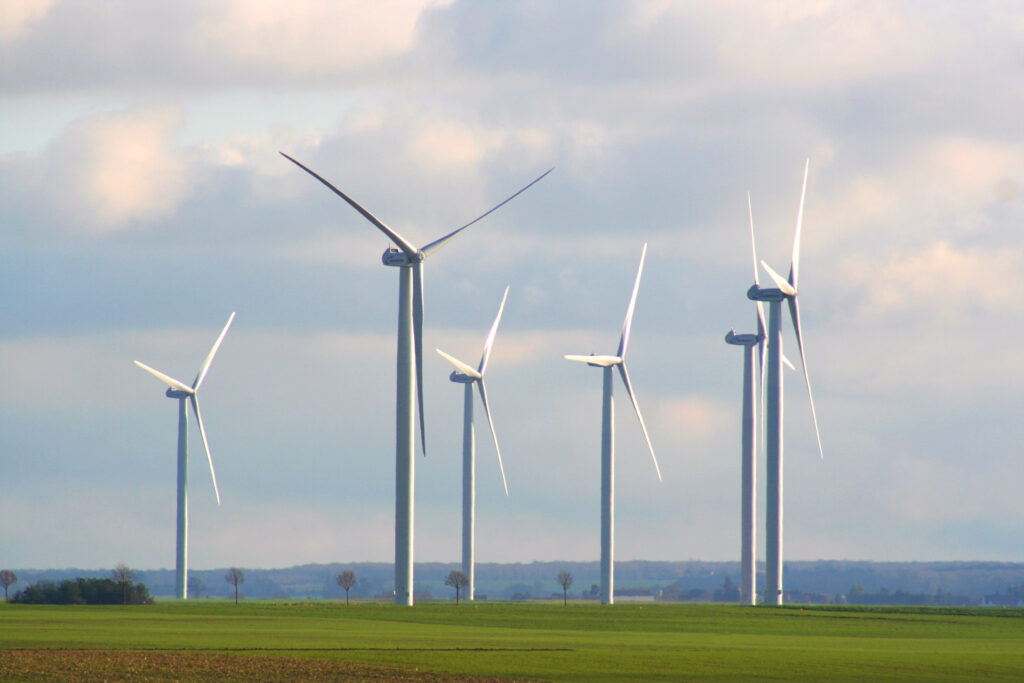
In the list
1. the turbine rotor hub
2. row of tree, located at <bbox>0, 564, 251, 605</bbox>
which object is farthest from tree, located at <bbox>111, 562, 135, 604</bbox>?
the turbine rotor hub

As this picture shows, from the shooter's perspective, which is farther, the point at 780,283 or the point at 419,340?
the point at 780,283

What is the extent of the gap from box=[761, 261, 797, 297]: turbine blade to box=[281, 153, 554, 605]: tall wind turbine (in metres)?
34.9

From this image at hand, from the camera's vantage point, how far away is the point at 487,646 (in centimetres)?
5988

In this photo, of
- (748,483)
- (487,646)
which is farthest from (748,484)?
(487,646)

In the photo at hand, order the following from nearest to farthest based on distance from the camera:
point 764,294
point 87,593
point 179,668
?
1. point 179,668
2. point 87,593
3. point 764,294

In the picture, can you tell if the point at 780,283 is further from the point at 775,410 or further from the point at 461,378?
the point at 461,378

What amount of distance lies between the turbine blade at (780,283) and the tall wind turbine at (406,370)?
34.9 m

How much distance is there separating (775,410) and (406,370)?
3648cm

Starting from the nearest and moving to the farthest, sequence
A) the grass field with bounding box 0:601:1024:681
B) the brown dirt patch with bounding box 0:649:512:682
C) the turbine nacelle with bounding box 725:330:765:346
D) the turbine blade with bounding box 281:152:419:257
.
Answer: the brown dirt patch with bounding box 0:649:512:682, the grass field with bounding box 0:601:1024:681, the turbine blade with bounding box 281:152:419:257, the turbine nacelle with bounding box 725:330:765:346

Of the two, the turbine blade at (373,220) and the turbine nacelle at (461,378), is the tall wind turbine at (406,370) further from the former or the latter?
the turbine nacelle at (461,378)

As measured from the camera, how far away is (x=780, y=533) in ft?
414

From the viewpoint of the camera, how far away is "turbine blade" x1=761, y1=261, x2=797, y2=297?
127312 millimetres

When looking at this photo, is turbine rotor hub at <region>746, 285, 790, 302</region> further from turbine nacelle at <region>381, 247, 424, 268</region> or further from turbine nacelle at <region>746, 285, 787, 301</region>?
turbine nacelle at <region>381, 247, 424, 268</region>

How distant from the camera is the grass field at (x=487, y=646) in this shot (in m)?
46.6
